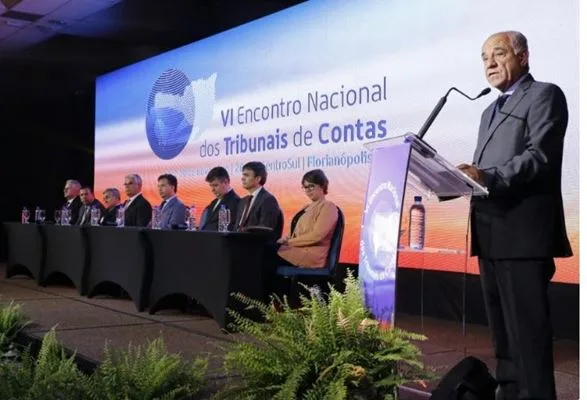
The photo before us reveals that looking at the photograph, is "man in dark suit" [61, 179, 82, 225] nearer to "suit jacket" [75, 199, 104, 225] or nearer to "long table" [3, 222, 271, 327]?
"suit jacket" [75, 199, 104, 225]

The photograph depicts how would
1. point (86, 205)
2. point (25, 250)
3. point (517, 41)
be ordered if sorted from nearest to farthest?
point (517, 41) → point (25, 250) → point (86, 205)

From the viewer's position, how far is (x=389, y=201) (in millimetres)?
2078

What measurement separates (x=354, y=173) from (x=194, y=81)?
2.82m

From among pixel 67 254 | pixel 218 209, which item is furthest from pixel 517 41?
pixel 67 254

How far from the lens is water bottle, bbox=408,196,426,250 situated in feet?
7.44

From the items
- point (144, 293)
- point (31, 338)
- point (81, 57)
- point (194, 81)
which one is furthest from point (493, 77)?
point (81, 57)

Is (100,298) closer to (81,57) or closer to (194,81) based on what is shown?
(194,81)

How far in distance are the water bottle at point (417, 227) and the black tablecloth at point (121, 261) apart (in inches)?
121

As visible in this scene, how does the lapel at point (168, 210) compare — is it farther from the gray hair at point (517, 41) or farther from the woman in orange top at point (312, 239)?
the gray hair at point (517, 41)

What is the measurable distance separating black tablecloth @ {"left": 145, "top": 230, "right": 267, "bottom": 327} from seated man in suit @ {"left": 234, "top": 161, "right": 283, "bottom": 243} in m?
0.56

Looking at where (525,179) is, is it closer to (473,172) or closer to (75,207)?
(473,172)

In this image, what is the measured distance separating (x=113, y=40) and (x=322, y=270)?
544 cm

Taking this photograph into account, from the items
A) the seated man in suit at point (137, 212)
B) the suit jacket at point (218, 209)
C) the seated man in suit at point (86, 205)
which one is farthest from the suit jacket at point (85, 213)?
the suit jacket at point (218, 209)

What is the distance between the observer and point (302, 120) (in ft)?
19.9
